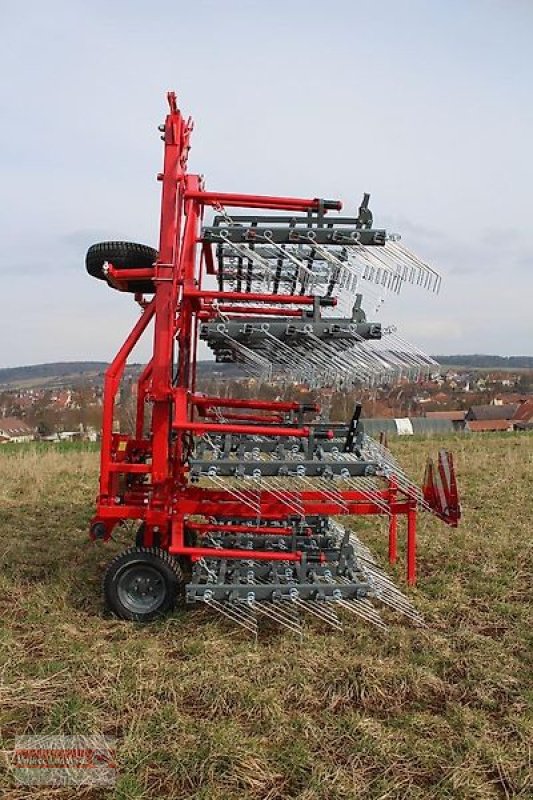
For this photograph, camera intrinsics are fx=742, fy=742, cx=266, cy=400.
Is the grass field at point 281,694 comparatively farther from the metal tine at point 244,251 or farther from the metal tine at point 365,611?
the metal tine at point 244,251

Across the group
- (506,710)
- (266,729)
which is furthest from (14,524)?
(506,710)

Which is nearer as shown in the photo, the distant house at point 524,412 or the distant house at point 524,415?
the distant house at point 524,415

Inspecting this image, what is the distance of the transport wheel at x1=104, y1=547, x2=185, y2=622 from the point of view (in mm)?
5223

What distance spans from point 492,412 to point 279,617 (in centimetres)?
4515

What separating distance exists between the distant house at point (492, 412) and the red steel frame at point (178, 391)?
42088mm

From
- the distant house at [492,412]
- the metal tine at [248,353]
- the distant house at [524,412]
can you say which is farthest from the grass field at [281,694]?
the distant house at [492,412]

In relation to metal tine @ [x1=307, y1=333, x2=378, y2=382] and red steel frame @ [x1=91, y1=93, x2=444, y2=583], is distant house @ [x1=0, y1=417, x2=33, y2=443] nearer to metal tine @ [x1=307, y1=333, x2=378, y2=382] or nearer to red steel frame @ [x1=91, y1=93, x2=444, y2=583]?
red steel frame @ [x1=91, y1=93, x2=444, y2=583]

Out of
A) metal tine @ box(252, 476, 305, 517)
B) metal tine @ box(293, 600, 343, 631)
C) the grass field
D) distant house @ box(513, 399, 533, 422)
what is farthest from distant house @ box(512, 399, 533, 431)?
metal tine @ box(293, 600, 343, 631)

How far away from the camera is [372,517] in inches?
362

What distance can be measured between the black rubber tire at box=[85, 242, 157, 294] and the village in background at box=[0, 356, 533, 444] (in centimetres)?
79

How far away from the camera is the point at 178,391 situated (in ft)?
17.8

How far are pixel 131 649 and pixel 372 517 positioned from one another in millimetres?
5072

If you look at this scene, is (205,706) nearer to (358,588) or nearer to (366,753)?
(366,753)

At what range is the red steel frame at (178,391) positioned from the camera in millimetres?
5406
